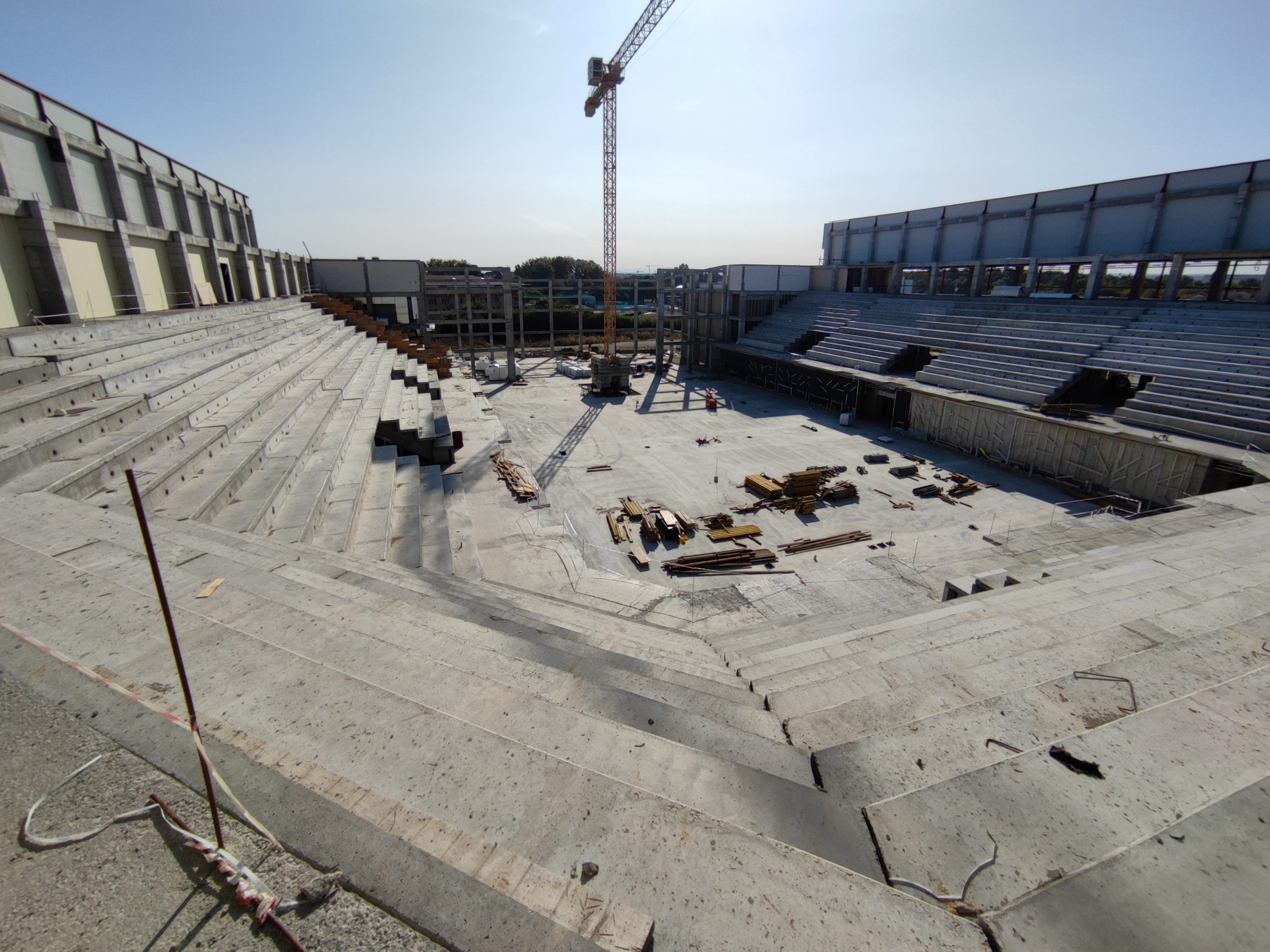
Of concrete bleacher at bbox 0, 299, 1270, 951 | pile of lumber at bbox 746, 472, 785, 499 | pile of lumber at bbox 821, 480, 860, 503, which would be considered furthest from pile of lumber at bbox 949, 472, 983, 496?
concrete bleacher at bbox 0, 299, 1270, 951

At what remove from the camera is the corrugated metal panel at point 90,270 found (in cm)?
1326

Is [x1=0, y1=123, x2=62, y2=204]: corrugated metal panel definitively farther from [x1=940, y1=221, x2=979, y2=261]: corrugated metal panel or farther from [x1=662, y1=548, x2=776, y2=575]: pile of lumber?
[x1=940, y1=221, x2=979, y2=261]: corrugated metal panel

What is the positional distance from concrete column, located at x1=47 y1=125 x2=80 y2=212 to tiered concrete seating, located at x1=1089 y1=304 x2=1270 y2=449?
31.4 m

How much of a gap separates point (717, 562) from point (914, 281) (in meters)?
32.5

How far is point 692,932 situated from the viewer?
2299 mm

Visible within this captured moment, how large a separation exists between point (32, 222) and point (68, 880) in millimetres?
15868

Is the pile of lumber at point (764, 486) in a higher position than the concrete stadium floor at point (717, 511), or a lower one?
higher

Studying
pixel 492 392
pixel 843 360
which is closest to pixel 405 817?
pixel 843 360

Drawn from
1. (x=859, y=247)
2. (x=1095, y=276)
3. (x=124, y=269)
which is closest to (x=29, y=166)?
(x=124, y=269)

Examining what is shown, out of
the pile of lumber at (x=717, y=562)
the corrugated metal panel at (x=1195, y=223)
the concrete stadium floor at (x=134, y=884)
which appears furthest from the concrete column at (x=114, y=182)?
the corrugated metal panel at (x=1195, y=223)

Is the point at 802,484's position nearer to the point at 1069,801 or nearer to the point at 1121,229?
the point at 1069,801

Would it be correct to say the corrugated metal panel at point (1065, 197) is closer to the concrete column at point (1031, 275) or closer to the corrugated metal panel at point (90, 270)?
the concrete column at point (1031, 275)

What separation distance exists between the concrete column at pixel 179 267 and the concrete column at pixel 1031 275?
37580 millimetres

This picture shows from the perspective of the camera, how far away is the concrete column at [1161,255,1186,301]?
2416cm
